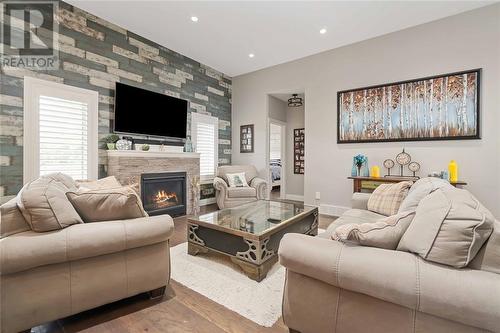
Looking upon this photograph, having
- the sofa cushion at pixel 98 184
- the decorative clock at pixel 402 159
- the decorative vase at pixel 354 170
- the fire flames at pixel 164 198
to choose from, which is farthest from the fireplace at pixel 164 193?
the decorative clock at pixel 402 159

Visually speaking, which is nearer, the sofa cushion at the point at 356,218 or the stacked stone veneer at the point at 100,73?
the sofa cushion at the point at 356,218

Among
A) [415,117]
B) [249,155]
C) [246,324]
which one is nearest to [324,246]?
[246,324]

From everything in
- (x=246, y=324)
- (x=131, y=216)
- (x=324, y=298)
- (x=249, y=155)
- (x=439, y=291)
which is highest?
(x=249, y=155)

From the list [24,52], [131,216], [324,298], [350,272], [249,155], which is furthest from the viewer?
[249,155]

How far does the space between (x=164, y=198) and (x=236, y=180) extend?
1517 millimetres

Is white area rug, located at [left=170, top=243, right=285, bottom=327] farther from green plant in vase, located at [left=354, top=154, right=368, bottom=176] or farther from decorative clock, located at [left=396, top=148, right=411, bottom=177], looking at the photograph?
decorative clock, located at [left=396, top=148, right=411, bottom=177]

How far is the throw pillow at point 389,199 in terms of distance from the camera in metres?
2.40

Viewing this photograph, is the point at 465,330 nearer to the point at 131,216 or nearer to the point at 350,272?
the point at 350,272

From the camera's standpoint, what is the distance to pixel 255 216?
8.97ft

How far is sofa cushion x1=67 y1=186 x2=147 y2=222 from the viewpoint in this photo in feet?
5.10

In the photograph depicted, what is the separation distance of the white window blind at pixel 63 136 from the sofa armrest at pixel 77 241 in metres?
2.35

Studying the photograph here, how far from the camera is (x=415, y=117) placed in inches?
144

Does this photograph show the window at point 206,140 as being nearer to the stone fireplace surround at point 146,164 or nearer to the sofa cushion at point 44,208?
the stone fireplace surround at point 146,164

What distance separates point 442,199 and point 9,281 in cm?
232
